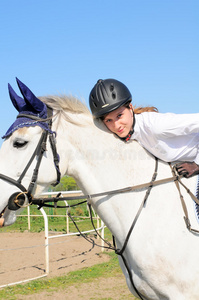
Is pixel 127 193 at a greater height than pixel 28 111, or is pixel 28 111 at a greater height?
pixel 28 111

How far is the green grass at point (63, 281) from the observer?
6062mm

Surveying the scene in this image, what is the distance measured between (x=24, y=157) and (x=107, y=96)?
0.98 meters

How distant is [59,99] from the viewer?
3014mm

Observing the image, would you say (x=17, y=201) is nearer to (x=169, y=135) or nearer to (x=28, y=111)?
(x=28, y=111)

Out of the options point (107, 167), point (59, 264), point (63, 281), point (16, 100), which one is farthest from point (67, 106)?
point (59, 264)

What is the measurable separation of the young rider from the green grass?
4588mm

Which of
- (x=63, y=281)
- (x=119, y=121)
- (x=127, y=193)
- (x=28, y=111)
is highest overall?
(x=28, y=111)

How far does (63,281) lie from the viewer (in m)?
6.75

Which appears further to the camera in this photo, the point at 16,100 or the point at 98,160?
the point at 16,100

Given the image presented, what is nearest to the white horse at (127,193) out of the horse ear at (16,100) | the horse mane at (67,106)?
the horse mane at (67,106)

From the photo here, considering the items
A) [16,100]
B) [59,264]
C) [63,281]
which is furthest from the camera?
[59,264]

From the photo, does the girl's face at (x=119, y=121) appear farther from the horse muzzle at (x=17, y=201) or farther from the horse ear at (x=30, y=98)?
the horse muzzle at (x=17, y=201)

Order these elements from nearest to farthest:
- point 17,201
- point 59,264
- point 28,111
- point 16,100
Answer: point 17,201 → point 28,111 → point 16,100 → point 59,264

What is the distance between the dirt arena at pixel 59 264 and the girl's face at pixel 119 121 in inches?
163
